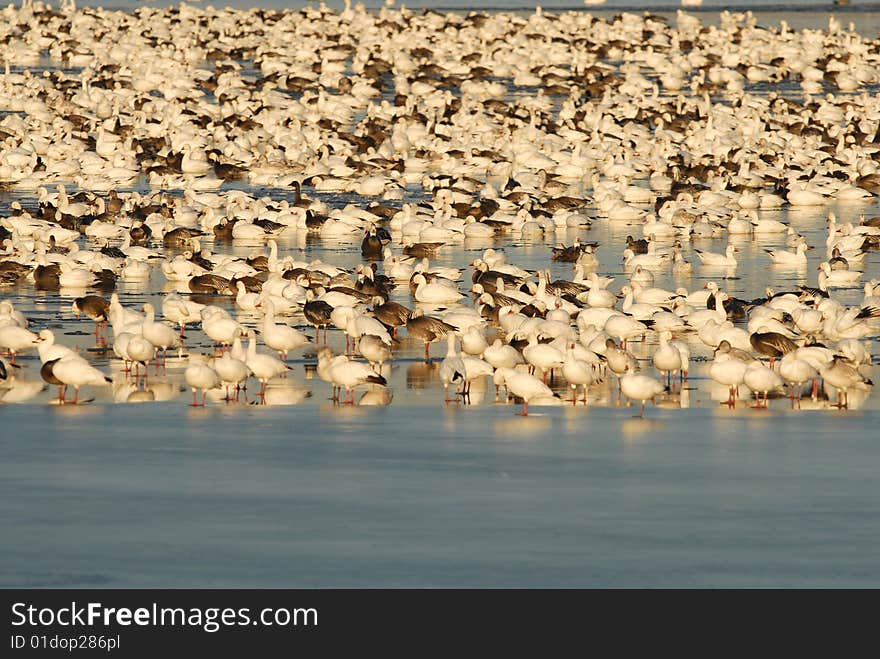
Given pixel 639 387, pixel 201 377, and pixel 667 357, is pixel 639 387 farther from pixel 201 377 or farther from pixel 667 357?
pixel 201 377

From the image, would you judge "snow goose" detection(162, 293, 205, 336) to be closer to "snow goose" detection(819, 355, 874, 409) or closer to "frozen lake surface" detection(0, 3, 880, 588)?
"frozen lake surface" detection(0, 3, 880, 588)

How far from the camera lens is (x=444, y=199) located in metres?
31.1

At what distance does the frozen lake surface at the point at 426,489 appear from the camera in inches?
472

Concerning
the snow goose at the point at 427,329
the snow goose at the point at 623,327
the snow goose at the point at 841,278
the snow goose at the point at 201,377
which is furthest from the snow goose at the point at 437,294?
the snow goose at the point at 201,377

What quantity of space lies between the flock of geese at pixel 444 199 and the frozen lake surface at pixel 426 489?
39 cm

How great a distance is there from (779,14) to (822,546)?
246 ft

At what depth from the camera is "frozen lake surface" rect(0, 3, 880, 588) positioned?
1198 cm

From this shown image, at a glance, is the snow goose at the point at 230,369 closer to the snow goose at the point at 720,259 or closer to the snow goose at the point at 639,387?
the snow goose at the point at 639,387

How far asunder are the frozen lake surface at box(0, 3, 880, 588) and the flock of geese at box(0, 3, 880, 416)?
0.39m

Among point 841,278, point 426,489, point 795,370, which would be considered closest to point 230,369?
point 426,489

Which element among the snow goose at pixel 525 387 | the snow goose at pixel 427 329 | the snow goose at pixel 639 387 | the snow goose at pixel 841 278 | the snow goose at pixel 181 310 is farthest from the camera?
the snow goose at pixel 841 278

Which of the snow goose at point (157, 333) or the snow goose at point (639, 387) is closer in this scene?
the snow goose at point (639, 387)

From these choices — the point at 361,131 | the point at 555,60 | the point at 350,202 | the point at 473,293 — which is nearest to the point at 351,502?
the point at 473,293

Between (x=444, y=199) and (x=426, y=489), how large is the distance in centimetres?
1746
